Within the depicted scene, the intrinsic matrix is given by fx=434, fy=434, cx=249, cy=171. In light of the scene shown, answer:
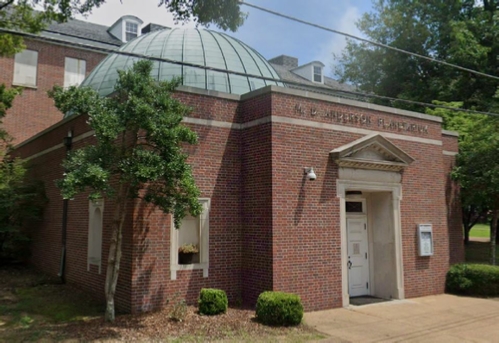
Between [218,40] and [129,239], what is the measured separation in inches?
398

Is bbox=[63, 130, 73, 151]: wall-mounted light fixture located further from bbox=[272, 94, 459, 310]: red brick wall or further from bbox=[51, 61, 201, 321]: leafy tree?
bbox=[272, 94, 459, 310]: red brick wall

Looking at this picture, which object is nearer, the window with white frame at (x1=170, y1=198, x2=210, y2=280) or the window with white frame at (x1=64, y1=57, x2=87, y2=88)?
the window with white frame at (x1=170, y1=198, x2=210, y2=280)

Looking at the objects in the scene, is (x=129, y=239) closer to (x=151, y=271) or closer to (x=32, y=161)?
(x=151, y=271)

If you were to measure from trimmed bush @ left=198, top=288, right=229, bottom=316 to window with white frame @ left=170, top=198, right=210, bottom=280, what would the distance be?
1040mm

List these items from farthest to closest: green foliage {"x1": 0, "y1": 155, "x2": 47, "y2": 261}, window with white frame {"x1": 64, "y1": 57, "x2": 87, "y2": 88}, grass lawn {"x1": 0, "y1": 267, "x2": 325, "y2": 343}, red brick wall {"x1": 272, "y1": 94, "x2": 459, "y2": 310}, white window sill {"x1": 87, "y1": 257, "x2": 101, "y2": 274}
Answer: window with white frame {"x1": 64, "y1": 57, "x2": 87, "y2": 88}, green foliage {"x1": 0, "y1": 155, "x2": 47, "y2": 261}, white window sill {"x1": 87, "y1": 257, "x2": 101, "y2": 274}, red brick wall {"x1": 272, "y1": 94, "x2": 459, "y2": 310}, grass lawn {"x1": 0, "y1": 267, "x2": 325, "y2": 343}

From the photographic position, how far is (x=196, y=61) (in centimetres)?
1591

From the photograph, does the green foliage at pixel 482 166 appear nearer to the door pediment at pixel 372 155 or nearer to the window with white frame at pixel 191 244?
the door pediment at pixel 372 155

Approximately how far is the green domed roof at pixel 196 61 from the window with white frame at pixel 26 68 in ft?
38.1

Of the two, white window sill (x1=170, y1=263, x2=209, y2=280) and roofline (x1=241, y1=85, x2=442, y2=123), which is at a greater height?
roofline (x1=241, y1=85, x2=442, y2=123)

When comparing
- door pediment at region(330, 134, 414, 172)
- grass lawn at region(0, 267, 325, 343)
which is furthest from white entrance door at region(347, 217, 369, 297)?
grass lawn at region(0, 267, 325, 343)

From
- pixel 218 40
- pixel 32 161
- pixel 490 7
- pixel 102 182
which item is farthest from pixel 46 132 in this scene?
pixel 490 7

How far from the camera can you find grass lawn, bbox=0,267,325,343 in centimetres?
848

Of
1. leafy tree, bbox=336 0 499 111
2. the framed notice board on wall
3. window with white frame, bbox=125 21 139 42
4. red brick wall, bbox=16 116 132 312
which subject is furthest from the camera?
window with white frame, bbox=125 21 139 42

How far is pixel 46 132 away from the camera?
17094 millimetres
